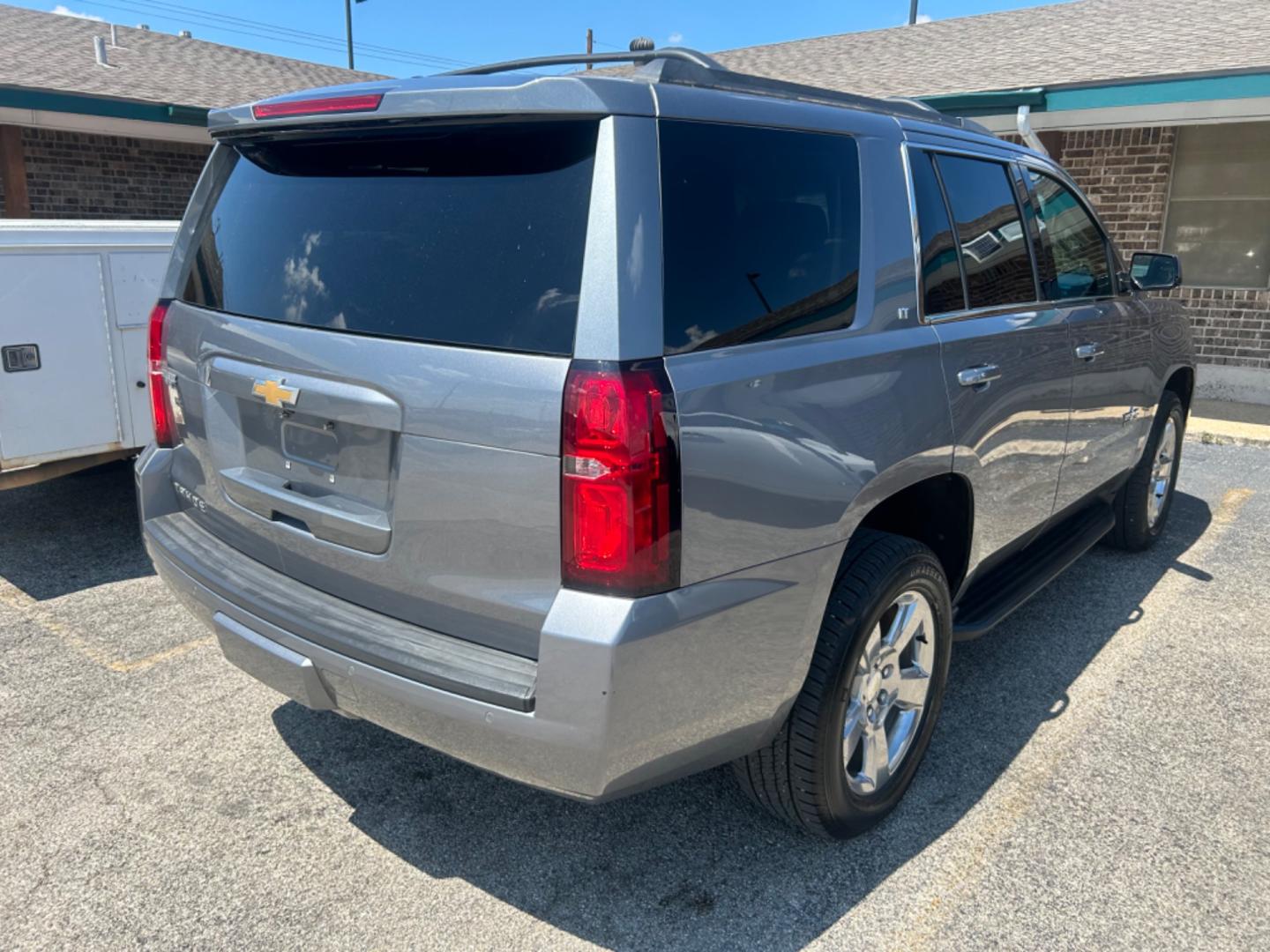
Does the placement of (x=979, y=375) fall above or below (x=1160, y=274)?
below

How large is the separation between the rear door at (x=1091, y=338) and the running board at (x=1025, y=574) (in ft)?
0.65

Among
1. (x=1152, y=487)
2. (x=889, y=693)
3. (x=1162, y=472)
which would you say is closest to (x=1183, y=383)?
(x=1162, y=472)

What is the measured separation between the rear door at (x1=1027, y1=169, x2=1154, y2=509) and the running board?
0.65ft

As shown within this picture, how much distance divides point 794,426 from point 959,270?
1.19 m

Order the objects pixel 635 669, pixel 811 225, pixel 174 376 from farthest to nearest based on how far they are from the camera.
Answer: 1. pixel 174 376
2. pixel 811 225
3. pixel 635 669

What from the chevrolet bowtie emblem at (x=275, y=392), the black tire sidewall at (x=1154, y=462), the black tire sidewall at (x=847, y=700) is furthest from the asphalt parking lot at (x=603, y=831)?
the chevrolet bowtie emblem at (x=275, y=392)

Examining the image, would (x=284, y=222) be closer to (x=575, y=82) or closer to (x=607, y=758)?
A: (x=575, y=82)

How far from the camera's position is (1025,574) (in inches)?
151

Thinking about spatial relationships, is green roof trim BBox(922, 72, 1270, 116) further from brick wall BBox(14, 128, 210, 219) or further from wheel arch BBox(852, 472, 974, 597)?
brick wall BBox(14, 128, 210, 219)

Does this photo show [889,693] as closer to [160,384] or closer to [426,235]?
[426,235]

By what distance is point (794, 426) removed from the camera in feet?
7.64

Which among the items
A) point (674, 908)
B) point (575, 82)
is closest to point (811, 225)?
point (575, 82)

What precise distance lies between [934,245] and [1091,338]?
52.1 inches

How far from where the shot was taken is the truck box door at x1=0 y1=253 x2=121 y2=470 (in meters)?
4.87
